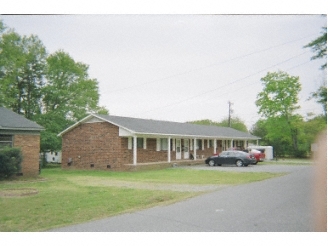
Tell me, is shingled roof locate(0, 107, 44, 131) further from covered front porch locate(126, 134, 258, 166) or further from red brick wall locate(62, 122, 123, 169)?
covered front porch locate(126, 134, 258, 166)

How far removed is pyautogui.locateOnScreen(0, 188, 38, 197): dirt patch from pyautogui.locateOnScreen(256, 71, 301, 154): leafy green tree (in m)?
9.47

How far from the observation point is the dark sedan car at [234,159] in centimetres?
2483

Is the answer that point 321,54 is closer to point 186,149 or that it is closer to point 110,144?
point 110,144

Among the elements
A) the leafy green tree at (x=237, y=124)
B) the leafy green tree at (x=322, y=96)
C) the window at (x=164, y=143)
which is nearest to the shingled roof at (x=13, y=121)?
the window at (x=164, y=143)

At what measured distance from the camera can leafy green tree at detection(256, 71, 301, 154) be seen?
14898mm

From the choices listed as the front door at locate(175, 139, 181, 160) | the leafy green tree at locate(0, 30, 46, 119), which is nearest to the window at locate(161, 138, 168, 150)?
the front door at locate(175, 139, 181, 160)

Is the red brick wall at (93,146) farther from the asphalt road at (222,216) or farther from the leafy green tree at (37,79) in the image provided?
the asphalt road at (222,216)

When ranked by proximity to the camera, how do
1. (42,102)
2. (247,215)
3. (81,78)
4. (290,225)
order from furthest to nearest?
(81,78), (42,102), (247,215), (290,225)

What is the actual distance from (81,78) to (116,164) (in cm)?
694

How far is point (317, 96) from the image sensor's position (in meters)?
10.3

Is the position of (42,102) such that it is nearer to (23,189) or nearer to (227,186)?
(23,189)

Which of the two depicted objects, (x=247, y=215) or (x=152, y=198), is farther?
(x=152, y=198)

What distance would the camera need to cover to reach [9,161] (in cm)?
1540

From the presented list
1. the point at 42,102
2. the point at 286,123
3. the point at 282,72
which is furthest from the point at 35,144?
the point at 286,123
